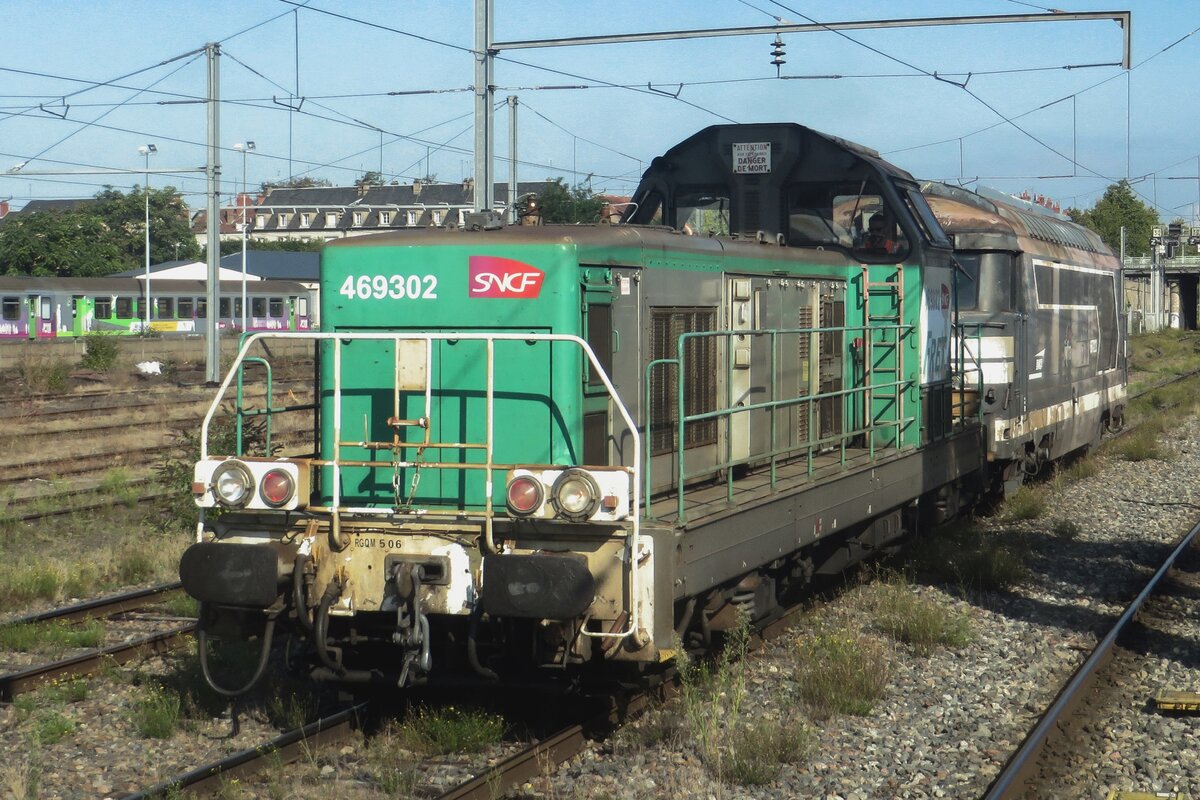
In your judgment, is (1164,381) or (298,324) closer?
(1164,381)

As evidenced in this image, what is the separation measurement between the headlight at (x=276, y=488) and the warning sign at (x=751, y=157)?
4.66m

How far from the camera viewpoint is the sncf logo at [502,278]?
5.94 meters

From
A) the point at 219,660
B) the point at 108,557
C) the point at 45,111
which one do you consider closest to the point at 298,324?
the point at 45,111

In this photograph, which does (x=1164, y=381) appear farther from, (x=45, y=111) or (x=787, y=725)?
(x=787, y=725)

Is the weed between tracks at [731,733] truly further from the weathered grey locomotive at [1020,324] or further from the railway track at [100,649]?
the weathered grey locomotive at [1020,324]

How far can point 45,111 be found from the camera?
2041cm

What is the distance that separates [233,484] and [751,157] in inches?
191

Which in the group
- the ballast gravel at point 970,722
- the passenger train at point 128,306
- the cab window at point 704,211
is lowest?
the ballast gravel at point 970,722

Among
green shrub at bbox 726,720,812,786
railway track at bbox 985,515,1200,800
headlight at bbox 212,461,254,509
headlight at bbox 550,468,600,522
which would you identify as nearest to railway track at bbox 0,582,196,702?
headlight at bbox 212,461,254,509

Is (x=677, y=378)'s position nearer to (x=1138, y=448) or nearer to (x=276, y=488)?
(x=276, y=488)

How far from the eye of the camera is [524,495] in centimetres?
537

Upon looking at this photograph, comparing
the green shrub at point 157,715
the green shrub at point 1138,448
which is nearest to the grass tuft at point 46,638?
the green shrub at point 157,715

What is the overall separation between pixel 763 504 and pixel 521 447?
142cm

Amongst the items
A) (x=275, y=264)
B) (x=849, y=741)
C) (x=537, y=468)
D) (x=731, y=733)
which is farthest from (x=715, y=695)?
(x=275, y=264)
